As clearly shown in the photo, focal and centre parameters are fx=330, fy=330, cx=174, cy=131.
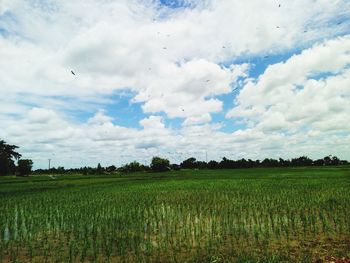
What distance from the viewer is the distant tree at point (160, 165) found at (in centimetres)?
11581

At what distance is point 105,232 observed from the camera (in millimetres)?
11461

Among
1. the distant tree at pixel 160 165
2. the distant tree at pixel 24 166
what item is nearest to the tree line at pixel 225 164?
the distant tree at pixel 160 165

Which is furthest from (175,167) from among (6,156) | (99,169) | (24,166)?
(6,156)

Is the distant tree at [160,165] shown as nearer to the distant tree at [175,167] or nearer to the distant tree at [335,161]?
the distant tree at [175,167]

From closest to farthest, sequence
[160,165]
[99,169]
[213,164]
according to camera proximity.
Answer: [160,165] < [99,169] < [213,164]

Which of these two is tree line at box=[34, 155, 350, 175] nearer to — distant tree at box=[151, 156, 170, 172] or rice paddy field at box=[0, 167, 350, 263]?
distant tree at box=[151, 156, 170, 172]

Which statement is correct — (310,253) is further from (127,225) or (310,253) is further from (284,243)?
(127,225)

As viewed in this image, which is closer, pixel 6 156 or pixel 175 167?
pixel 6 156

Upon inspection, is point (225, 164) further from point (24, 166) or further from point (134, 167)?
point (24, 166)

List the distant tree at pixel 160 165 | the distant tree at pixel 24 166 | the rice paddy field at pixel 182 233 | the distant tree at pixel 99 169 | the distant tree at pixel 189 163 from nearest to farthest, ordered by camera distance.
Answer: the rice paddy field at pixel 182 233
the distant tree at pixel 24 166
the distant tree at pixel 160 165
the distant tree at pixel 99 169
the distant tree at pixel 189 163

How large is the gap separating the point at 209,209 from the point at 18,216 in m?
9.08

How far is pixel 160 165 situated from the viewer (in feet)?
382

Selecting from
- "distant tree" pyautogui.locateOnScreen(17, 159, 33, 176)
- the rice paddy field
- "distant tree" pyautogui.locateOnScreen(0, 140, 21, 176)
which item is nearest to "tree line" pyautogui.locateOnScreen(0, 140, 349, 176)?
"distant tree" pyautogui.locateOnScreen(17, 159, 33, 176)

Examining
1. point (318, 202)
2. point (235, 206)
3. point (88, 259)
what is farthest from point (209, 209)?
A: point (88, 259)
